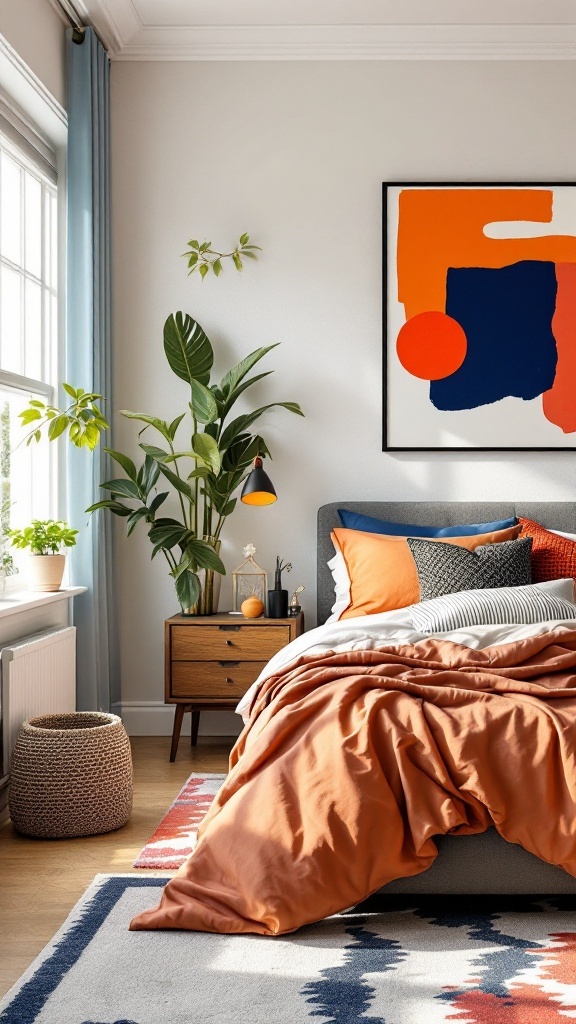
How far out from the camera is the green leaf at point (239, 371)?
15.2 ft

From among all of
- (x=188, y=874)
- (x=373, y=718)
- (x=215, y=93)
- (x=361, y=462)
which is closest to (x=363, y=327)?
(x=361, y=462)

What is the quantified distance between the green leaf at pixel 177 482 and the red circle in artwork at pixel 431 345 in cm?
122

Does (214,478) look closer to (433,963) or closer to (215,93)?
(215,93)

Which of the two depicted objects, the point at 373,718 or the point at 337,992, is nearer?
the point at 337,992

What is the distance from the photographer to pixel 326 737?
2.72 m

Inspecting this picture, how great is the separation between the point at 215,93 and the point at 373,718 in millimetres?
3463

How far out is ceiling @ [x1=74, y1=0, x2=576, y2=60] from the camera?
455cm

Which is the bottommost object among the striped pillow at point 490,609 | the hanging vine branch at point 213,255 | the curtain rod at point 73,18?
the striped pillow at point 490,609

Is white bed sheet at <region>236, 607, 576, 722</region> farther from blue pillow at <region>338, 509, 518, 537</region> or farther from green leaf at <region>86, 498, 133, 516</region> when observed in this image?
green leaf at <region>86, 498, 133, 516</region>

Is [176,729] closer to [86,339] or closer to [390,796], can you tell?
[86,339]

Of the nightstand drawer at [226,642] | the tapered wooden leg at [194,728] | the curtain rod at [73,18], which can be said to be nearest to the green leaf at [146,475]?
the nightstand drawer at [226,642]

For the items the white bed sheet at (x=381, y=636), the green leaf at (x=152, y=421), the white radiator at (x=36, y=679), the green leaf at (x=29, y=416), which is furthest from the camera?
the green leaf at (x=152, y=421)

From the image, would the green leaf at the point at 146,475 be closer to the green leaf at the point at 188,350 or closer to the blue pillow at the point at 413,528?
the green leaf at the point at 188,350

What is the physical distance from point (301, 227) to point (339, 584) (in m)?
1.77
